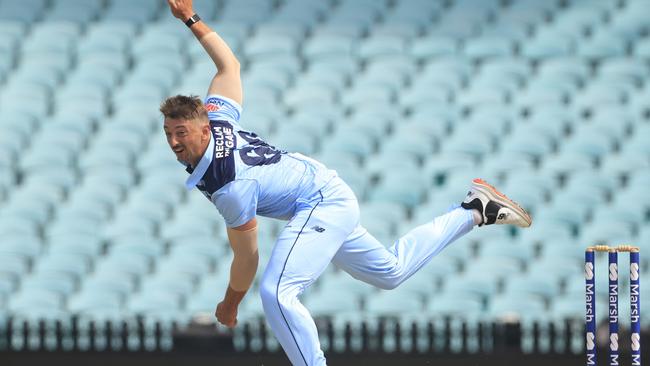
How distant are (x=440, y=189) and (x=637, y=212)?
1.68m

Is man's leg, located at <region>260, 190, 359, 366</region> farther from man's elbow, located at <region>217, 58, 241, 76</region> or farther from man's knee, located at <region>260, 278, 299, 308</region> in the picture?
man's elbow, located at <region>217, 58, 241, 76</region>

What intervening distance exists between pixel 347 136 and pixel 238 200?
20.6 ft

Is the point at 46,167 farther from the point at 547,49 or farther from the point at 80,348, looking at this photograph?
the point at 547,49

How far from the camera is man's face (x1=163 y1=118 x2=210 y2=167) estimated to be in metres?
5.72

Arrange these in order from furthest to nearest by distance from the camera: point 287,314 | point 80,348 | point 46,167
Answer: point 46,167 < point 80,348 < point 287,314

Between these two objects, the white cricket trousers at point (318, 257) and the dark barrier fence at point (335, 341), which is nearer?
the white cricket trousers at point (318, 257)

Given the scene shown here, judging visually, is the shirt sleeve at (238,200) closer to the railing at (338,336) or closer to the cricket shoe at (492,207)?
the cricket shoe at (492,207)

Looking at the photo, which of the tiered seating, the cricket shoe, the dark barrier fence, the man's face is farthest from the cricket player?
the tiered seating

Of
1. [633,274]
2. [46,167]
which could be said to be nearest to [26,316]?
[46,167]

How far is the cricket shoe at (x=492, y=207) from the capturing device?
6.64 meters

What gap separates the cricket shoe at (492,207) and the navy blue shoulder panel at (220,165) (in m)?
1.41

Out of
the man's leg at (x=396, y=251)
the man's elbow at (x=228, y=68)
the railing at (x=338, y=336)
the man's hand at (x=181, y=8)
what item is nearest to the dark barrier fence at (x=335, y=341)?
the railing at (x=338, y=336)

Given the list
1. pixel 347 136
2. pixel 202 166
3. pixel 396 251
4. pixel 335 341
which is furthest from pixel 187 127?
pixel 347 136

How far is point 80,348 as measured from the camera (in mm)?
9492
